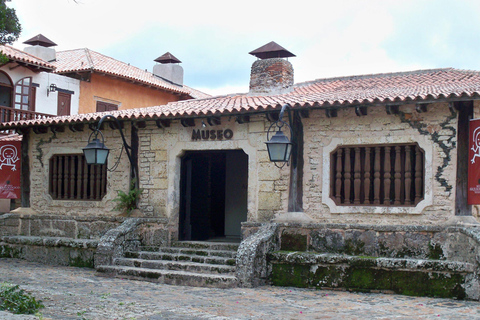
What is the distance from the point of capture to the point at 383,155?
32.1 ft

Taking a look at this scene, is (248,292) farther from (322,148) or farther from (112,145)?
(112,145)

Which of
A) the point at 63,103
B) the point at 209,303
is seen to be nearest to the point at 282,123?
the point at 209,303

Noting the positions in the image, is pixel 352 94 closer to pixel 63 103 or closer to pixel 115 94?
pixel 63 103

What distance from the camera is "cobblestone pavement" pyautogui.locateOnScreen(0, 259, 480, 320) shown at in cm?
701

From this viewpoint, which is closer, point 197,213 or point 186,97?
point 197,213

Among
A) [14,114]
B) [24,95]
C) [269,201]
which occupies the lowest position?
[269,201]

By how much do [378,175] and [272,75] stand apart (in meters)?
5.26

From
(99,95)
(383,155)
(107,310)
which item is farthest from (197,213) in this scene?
(99,95)

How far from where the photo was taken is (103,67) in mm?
21219

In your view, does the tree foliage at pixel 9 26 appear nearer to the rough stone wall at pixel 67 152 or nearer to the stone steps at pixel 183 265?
the rough stone wall at pixel 67 152

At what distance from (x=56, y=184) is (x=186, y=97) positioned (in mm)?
12524

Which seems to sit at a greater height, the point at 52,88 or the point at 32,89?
the point at 52,88

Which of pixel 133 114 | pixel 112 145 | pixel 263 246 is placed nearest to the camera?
pixel 263 246

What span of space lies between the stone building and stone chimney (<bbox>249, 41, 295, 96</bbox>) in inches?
26.6
